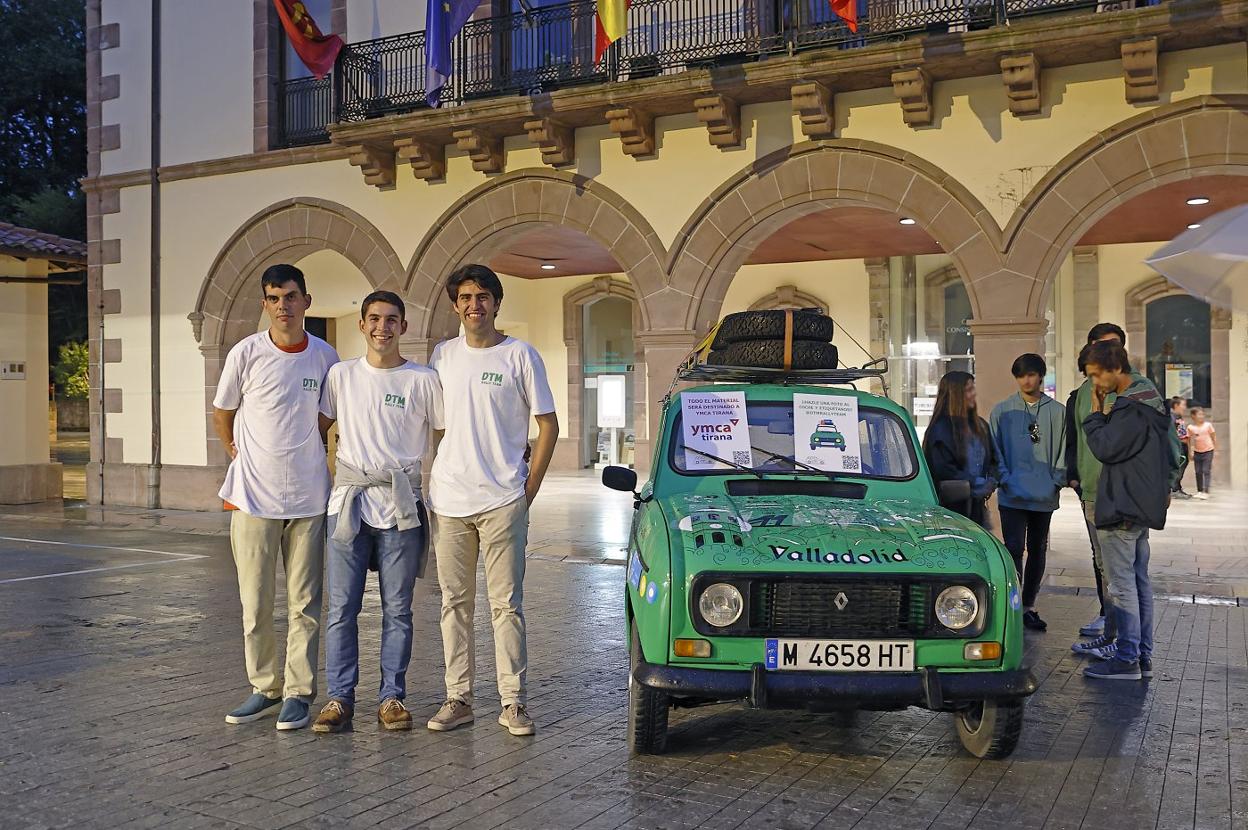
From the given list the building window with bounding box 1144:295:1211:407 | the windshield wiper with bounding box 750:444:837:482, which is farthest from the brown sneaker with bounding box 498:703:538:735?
the building window with bounding box 1144:295:1211:407

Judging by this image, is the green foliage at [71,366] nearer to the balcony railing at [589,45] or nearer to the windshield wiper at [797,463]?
the balcony railing at [589,45]

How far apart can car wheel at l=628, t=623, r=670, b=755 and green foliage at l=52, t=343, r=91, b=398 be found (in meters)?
33.1

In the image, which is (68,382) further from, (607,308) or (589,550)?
(589,550)

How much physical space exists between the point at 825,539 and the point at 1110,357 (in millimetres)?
2762

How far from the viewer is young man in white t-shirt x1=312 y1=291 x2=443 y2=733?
5602 millimetres

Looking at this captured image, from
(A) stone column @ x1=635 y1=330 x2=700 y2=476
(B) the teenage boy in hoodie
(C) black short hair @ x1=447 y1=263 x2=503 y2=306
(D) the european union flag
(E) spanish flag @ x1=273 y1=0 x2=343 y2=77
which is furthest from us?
(E) spanish flag @ x1=273 y1=0 x2=343 y2=77

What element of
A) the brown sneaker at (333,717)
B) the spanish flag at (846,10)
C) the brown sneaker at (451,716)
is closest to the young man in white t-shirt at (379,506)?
the brown sneaker at (333,717)

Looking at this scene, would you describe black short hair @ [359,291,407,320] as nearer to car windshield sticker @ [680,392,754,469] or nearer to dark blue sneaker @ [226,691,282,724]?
car windshield sticker @ [680,392,754,469]

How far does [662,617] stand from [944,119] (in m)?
9.32

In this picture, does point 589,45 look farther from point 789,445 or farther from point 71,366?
point 71,366

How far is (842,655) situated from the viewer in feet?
15.6

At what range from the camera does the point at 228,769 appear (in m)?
5.04

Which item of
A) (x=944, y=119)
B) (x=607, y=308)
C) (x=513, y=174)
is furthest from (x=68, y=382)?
(x=944, y=119)

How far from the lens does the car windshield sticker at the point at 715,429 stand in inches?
237
